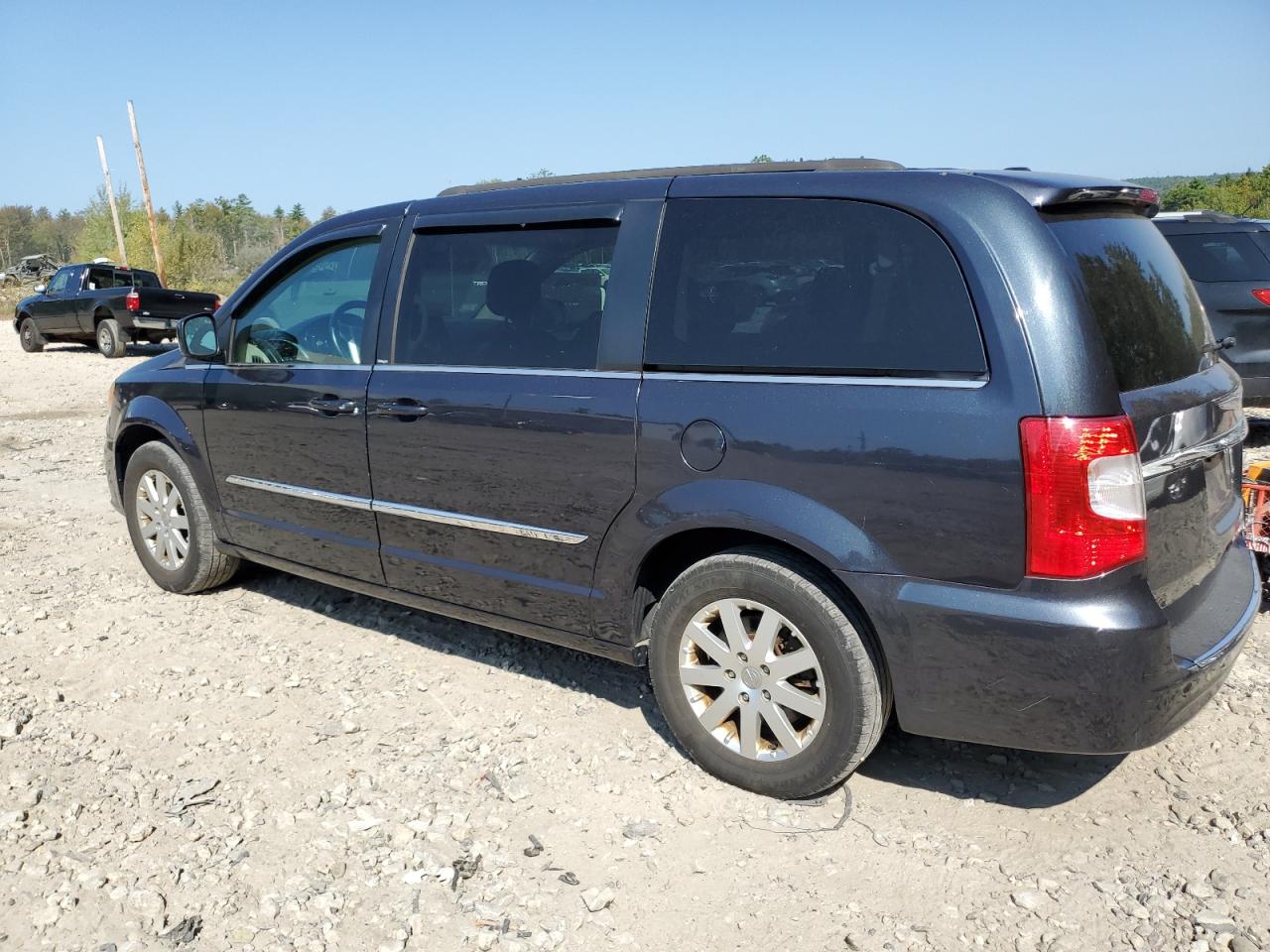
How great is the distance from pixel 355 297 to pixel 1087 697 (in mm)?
3135

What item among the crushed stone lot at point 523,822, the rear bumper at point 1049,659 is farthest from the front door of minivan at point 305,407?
the rear bumper at point 1049,659

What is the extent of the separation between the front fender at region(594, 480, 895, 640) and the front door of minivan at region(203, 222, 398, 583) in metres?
1.22

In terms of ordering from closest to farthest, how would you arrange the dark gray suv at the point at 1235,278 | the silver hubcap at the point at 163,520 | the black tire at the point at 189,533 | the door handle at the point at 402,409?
1. the door handle at the point at 402,409
2. the black tire at the point at 189,533
3. the silver hubcap at the point at 163,520
4. the dark gray suv at the point at 1235,278

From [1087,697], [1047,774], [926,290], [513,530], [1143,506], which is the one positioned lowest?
[1047,774]

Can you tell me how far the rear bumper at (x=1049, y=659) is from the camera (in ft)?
8.53

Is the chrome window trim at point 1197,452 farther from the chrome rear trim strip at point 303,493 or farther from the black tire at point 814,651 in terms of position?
the chrome rear trim strip at point 303,493

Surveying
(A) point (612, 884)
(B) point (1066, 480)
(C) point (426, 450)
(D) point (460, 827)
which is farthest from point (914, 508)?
(C) point (426, 450)

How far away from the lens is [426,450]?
3.81 m

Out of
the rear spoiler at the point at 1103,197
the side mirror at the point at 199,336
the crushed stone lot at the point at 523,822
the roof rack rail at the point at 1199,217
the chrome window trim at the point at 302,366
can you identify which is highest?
the rear spoiler at the point at 1103,197

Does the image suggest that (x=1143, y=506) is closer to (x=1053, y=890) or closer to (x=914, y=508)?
(x=914, y=508)

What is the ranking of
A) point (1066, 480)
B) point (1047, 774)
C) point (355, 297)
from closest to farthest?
1. point (1066, 480)
2. point (1047, 774)
3. point (355, 297)

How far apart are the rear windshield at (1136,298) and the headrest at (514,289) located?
1.75m

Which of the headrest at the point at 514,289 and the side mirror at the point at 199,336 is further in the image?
the side mirror at the point at 199,336

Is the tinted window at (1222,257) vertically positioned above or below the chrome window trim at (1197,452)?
above
